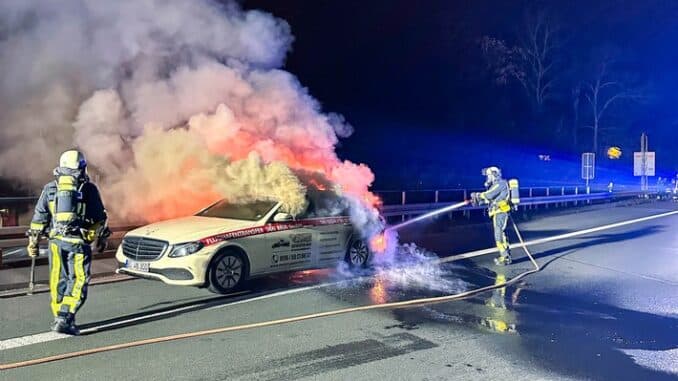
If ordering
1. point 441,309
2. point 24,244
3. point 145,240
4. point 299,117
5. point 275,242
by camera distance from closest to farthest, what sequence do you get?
1. point 441,309
2. point 145,240
3. point 275,242
4. point 24,244
5. point 299,117

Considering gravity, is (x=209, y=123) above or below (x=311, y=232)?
above

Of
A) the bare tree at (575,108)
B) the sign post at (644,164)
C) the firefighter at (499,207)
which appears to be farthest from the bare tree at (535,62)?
the firefighter at (499,207)

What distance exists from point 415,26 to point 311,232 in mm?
30786

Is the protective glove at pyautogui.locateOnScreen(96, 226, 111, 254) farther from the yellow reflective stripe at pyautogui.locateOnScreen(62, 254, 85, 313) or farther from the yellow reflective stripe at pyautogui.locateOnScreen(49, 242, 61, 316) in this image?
the yellow reflective stripe at pyautogui.locateOnScreen(49, 242, 61, 316)

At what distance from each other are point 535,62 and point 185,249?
4820 centimetres

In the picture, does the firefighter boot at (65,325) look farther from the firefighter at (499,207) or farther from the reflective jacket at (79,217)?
the firefighter at (499,207)

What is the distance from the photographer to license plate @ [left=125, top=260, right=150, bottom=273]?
755 centimetres

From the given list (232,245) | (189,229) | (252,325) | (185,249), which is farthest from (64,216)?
(232,245)

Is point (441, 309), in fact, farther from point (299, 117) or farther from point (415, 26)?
point (415, 26)

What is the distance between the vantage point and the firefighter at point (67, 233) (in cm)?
588

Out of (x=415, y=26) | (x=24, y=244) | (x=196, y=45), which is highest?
(x=415, y=26)

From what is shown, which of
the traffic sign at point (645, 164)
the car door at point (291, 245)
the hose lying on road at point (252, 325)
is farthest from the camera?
the traffic sign at point (645, 164)

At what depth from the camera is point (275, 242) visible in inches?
328

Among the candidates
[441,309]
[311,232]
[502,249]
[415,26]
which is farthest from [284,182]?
[415,26]
